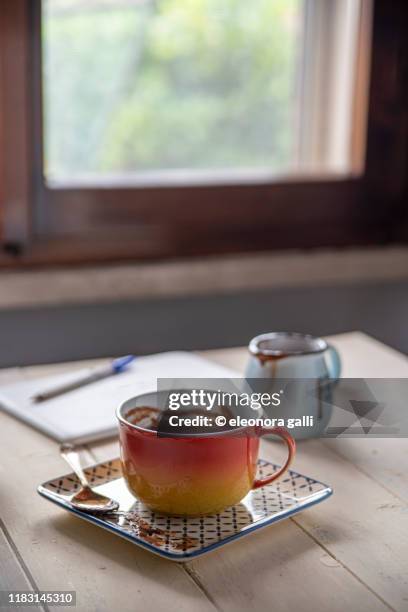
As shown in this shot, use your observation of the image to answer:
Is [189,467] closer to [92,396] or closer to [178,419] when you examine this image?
[178,419]

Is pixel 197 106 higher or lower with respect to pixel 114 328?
higher

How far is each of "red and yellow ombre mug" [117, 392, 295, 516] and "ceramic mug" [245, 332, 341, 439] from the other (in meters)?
0.19

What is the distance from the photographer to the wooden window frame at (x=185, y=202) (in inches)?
67.3

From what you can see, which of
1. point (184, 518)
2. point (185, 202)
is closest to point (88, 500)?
point (184, 518)

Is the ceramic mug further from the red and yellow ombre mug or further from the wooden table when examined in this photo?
the red and yellow ombre mug

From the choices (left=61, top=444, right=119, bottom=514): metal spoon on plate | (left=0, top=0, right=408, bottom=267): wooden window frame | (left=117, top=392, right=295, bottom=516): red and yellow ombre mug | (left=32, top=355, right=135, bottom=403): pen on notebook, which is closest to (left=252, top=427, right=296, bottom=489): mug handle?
(left=117, top=392, right=295, bottom=516): red and yellow ombre mug

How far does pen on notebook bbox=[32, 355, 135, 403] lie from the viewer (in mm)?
1068

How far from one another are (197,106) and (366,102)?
0.38 meters

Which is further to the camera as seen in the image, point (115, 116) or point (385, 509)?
point (115, 116)

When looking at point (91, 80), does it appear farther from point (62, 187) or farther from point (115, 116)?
point (62, 187)

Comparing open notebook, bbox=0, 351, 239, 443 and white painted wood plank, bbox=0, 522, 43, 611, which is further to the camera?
open notebook, bbox=0, 351, 239, 443

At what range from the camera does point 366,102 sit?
6.56 feet

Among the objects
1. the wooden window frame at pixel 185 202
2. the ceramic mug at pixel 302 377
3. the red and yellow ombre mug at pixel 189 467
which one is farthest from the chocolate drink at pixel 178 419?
the wooden window frame at pixel 185 202

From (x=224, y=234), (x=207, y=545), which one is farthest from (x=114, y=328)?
(x=207, y=545)
